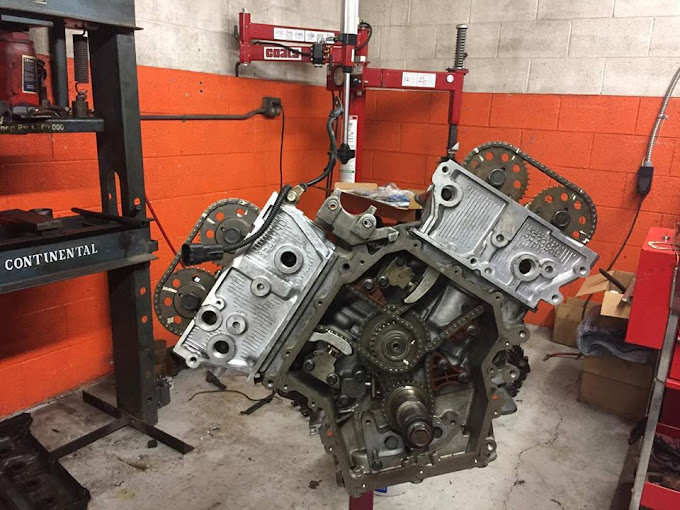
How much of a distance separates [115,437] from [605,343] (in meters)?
2.31

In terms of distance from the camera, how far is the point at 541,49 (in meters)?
3.40

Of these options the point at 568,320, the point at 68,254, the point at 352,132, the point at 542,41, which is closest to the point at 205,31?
the point at 352,132

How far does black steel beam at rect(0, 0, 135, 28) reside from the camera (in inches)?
64.2

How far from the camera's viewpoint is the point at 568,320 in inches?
135

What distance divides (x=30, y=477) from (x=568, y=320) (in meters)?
2.97

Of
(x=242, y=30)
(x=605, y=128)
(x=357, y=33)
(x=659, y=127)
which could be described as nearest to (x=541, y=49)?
(x=605, y=128)

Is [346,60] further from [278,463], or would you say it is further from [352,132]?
[278,463]

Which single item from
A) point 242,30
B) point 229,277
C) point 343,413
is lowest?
point 343,413

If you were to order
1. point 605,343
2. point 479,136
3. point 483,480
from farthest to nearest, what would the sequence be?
point 479,136
point 605,343
point 483,480

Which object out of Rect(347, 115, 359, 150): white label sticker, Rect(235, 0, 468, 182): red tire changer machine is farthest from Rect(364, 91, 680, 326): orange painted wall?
Rect(347, 115, 359, 150): white label sticker

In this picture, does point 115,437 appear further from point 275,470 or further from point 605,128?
point 605,128

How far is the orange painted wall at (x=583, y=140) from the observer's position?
3203 mm

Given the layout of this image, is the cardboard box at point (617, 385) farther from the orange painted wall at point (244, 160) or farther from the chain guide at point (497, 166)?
the chain guide at point (497, 166)

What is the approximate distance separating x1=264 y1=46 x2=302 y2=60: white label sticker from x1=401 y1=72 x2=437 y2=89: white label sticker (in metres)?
0.62
